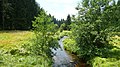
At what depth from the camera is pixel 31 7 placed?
85688 mm

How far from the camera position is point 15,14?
235ft

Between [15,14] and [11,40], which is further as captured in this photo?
[15,14]

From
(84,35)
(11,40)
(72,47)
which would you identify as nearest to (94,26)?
(84,35)

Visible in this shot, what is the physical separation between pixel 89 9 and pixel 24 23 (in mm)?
49674

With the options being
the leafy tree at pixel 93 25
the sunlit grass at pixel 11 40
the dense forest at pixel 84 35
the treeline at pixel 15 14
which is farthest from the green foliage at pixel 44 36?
the treeline at pixel 15 14

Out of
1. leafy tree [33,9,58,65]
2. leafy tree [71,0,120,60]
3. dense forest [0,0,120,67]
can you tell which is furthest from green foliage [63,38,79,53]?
leafy tree [33,9,58,65]

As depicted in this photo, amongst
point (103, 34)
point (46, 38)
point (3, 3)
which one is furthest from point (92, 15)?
point (3, 3)

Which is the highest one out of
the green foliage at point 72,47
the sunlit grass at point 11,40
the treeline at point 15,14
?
the treeline at point 15,14

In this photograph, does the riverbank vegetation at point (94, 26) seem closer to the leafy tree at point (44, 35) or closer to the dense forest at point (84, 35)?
the dense forest at point (84, 35)

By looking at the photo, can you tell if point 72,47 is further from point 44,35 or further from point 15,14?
point 15,14

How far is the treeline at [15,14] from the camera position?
6406cm

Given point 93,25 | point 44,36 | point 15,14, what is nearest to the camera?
point 44,36

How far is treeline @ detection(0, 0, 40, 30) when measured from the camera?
6406 cm

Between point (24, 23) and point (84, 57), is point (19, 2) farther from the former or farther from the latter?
point (84, 57)
